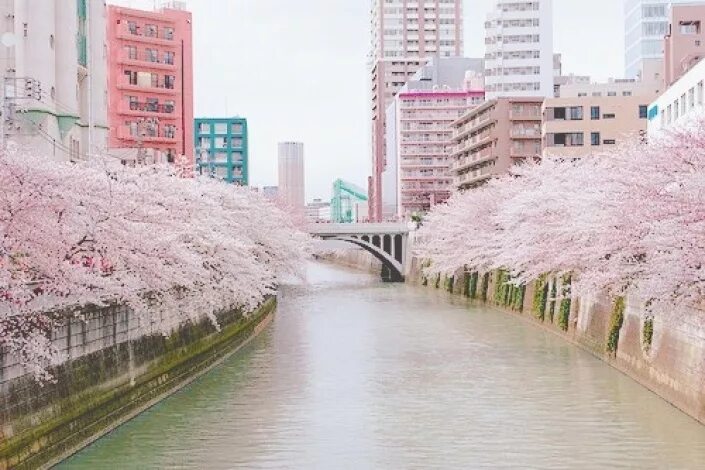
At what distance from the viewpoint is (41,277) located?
15.6m

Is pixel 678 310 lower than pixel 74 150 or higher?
lower

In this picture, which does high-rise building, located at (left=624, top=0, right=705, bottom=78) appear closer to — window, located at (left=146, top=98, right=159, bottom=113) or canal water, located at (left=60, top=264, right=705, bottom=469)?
window, located at (left=146, top=98, right=159, bottom=113)

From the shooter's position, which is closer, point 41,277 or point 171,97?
point 41,277

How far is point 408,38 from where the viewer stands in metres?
132

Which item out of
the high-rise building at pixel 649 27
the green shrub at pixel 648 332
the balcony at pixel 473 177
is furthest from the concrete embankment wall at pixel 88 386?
the high-rise building at pixel 649 27

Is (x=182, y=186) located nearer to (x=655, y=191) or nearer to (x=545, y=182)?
(x=655, y=191)

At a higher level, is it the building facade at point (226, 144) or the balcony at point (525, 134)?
the building facade at point (226, 144)

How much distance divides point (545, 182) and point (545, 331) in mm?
7302

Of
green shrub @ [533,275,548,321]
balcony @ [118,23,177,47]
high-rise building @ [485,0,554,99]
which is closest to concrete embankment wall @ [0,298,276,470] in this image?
A: green shrub @ [533,275,548,321]

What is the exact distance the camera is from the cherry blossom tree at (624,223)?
1819cm

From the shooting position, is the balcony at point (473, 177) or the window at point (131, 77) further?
the balcony at point (473, 177)

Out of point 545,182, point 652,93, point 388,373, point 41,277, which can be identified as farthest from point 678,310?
point 652,93

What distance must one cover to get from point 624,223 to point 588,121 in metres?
39.3

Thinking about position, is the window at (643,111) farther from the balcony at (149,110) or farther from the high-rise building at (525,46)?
the balcony at (149,110)
